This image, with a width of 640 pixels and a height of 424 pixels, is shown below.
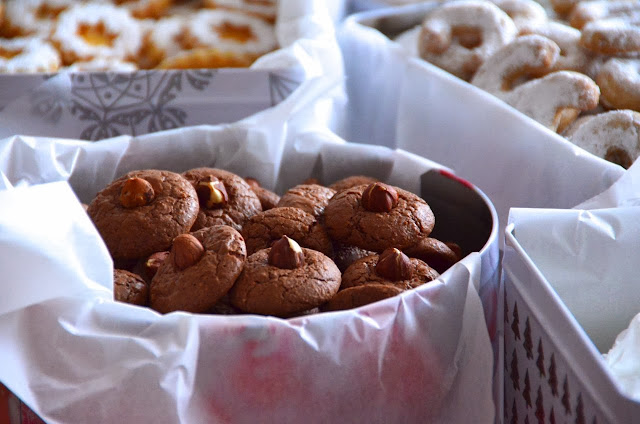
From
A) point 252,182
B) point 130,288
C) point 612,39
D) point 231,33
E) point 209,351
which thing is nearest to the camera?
point 209,351

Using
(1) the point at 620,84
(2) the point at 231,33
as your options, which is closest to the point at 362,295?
(1) the point at 620,84

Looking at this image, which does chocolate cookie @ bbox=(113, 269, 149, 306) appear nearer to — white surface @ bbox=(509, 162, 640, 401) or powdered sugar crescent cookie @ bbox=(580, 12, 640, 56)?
white surface @ bbox=(509, 162, 640, 401)

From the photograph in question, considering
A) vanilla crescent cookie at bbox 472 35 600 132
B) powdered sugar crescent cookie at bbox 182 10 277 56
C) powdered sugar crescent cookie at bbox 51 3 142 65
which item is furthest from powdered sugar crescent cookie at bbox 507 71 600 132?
powdered sugar crescent cookie at bbox 51 3 142 65

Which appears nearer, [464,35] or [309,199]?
[309,199]

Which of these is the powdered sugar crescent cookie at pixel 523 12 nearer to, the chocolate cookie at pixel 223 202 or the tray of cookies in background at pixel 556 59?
the tray of cookies in background at pixel 556 59

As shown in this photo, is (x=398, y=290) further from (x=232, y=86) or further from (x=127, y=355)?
(x=232, y=86)

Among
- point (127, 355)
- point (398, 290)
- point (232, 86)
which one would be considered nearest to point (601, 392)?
point (398, 290)

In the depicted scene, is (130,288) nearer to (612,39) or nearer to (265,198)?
(265,198)
